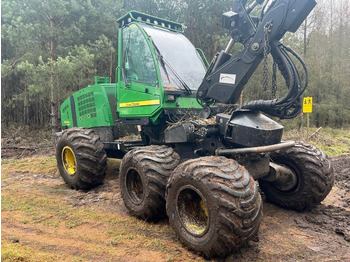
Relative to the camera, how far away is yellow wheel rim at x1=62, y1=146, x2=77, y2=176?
602 cm

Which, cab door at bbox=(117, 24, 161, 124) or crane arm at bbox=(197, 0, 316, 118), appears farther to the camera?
cab door at bbox=(117, 24, 161, 124)

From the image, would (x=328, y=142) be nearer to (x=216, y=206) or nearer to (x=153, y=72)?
(x=153, y=72)

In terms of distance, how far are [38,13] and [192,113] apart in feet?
34.2

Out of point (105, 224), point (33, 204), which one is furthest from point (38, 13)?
point (105, 224)

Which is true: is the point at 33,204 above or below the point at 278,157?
below

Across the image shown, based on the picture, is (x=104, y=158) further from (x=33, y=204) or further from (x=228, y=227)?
(x=228, y=227)

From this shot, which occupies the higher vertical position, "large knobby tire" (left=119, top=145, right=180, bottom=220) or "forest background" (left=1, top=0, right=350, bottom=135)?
"forest background" (left=1, top=0, right=350, bottom=135)

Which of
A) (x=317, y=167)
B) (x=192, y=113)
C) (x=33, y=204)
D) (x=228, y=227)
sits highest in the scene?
(x=192, y=113)

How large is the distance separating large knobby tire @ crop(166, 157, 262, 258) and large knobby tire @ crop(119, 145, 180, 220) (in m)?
0.43

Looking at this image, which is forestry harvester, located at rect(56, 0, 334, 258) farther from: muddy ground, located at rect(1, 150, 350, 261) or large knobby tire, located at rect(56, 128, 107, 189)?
muddy ground, located at rect(1, 150, 350, 261)

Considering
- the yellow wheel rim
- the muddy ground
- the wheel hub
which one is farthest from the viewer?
the yellow wheel rim

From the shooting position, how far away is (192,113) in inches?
192

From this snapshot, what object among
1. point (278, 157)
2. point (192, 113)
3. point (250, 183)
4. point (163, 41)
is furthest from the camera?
point (163, 41)

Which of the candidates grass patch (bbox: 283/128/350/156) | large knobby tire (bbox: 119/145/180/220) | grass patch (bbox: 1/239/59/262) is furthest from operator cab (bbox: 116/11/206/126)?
grass patch (bbox: 283/128/350/156)
